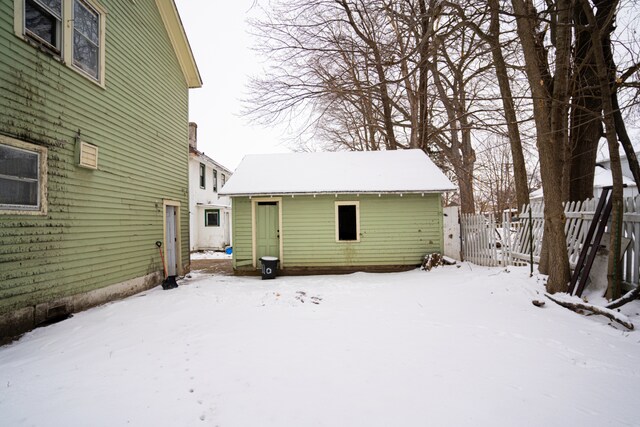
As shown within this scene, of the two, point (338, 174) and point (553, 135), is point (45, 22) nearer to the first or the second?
point (338, 174)

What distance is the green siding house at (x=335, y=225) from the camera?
10.2 metres

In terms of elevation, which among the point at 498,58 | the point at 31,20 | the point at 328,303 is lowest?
the point at 328,303

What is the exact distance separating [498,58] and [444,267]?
6112 mm

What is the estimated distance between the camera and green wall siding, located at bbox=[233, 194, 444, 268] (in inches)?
401

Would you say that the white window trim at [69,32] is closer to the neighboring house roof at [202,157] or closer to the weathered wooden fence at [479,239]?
the neighboring house roof at [202,157]

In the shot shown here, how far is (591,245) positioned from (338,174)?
720cm

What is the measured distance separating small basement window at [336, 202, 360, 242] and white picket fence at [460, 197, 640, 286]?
3889mm

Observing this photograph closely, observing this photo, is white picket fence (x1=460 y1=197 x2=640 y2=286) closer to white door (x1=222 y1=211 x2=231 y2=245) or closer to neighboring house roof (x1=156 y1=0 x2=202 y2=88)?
neighboring house roof (x1=156 y1=0 x2=202 y2=88)

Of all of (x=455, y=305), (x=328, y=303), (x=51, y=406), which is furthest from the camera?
(x=328, y=303)

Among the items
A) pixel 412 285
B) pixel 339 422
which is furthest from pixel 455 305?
pixel 339 422

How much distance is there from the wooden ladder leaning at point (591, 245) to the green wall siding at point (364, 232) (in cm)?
482

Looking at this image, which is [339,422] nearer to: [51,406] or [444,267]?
[51,406]

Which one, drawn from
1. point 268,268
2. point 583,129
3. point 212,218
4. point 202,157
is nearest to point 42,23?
point 268,268

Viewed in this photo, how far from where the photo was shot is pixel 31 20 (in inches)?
198
